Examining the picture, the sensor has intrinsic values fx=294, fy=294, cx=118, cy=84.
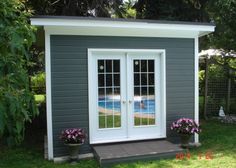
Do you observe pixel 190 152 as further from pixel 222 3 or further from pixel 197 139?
pixel 222 3

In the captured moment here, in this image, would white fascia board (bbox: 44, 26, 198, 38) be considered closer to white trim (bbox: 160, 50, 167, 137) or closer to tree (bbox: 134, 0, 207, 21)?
white trim (bbox: 160, 50, 167, 137)

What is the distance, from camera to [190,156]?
18.4 feet

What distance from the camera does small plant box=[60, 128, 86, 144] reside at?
5379 millimetres

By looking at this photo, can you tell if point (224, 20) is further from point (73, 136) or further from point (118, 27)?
point (73, 136)

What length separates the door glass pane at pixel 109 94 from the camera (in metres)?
6.03

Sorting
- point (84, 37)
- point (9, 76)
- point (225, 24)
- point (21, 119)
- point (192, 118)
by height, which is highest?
point (225, 24)

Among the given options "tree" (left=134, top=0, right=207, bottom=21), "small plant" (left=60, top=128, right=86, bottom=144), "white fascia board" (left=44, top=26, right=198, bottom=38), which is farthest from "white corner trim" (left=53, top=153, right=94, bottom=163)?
"tree" (left=134, top=0, right=207, bottom=21)

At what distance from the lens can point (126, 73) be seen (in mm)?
6137

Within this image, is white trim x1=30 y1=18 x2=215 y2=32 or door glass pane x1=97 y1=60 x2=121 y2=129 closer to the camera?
white trim x1=30 y1=18 x2=215 y2=32

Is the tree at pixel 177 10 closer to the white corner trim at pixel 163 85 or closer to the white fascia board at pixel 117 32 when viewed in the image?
the white fascia board at pixel 117 32

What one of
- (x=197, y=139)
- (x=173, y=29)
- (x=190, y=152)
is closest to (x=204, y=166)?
(x=190, y=152)

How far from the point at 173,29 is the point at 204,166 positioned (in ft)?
8.98

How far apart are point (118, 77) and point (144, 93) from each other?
2.26 ft

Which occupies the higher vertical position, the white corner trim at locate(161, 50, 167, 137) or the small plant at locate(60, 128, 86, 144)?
the white corner trim at locate(161, 50, 167, 137)
